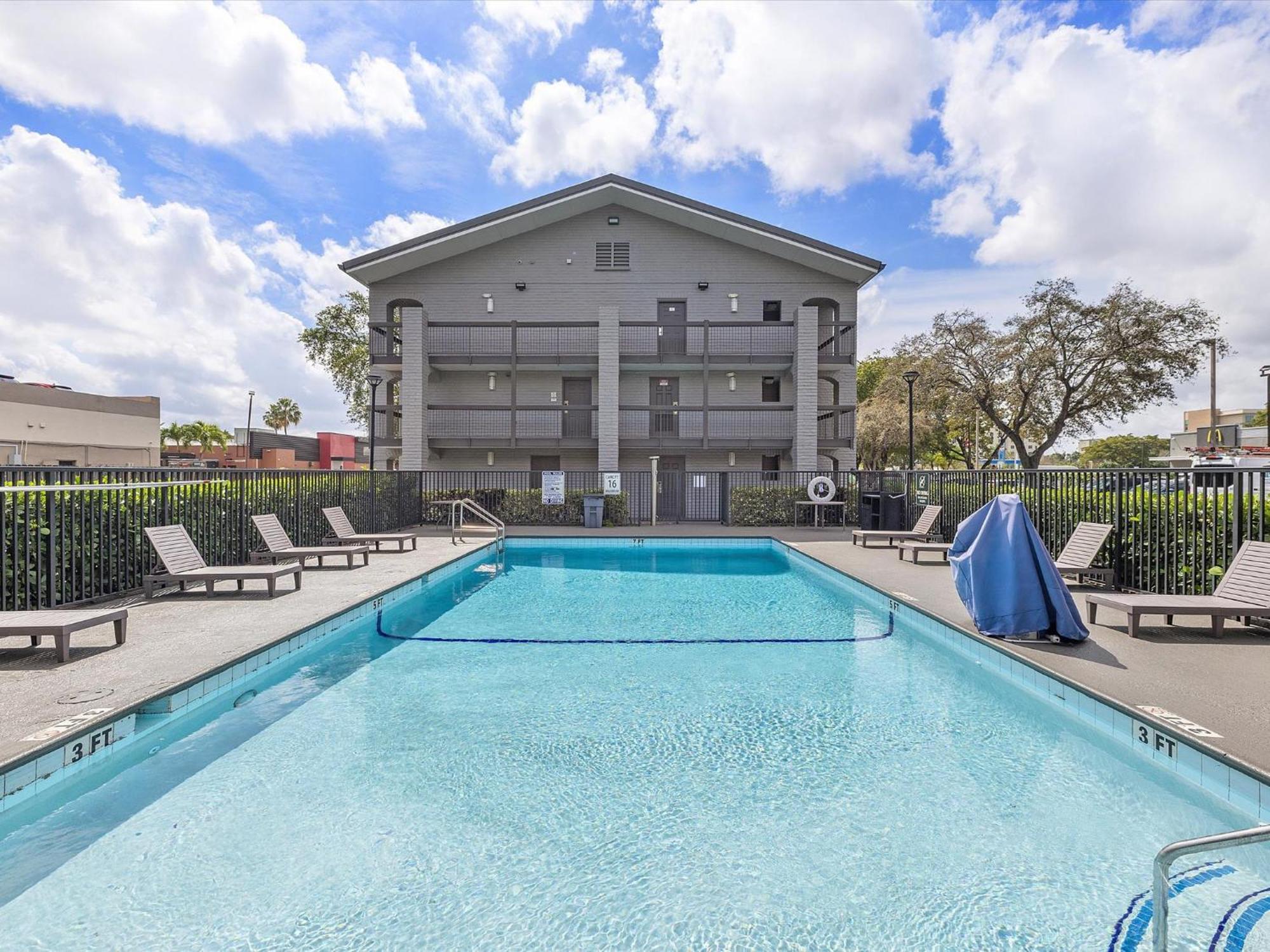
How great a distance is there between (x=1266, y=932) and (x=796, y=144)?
51.9 feet

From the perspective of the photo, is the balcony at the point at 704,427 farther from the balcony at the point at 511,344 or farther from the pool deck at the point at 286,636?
the pool deck at the point at 286,636

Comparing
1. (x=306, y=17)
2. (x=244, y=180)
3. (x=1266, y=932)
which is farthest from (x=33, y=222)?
(x=1266, y=932)

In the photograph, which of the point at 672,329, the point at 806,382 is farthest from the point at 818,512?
the point at 672,329

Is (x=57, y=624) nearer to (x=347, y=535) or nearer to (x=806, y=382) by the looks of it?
(x=347, y=535)

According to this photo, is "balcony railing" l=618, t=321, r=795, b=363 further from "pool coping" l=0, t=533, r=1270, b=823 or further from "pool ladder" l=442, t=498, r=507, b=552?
"pool coping" l=0, t=533, r=1270, b=823

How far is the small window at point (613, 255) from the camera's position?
22125 millimetres

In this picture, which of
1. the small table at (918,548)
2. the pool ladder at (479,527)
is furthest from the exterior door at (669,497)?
the small table at (918,548)

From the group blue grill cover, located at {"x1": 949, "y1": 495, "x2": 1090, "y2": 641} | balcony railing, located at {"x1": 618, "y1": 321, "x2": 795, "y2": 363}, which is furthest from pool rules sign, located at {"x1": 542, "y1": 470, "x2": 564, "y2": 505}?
blue grill cover, located at {"x1": 949, "y1": 495, "x2": 1090, "y2": 641}

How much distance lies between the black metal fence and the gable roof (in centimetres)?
923

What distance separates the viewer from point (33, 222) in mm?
14914

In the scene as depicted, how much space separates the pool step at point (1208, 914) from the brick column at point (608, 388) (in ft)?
57.7

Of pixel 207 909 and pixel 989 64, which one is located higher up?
pixel 989 64

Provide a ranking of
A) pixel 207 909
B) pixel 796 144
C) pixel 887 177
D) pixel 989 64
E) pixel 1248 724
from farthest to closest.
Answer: pixel 887 177, pixel 796 144, pixel 989 64, pixel 1248 724, pixel 207 909

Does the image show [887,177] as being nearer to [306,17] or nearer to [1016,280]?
[1016,280]
